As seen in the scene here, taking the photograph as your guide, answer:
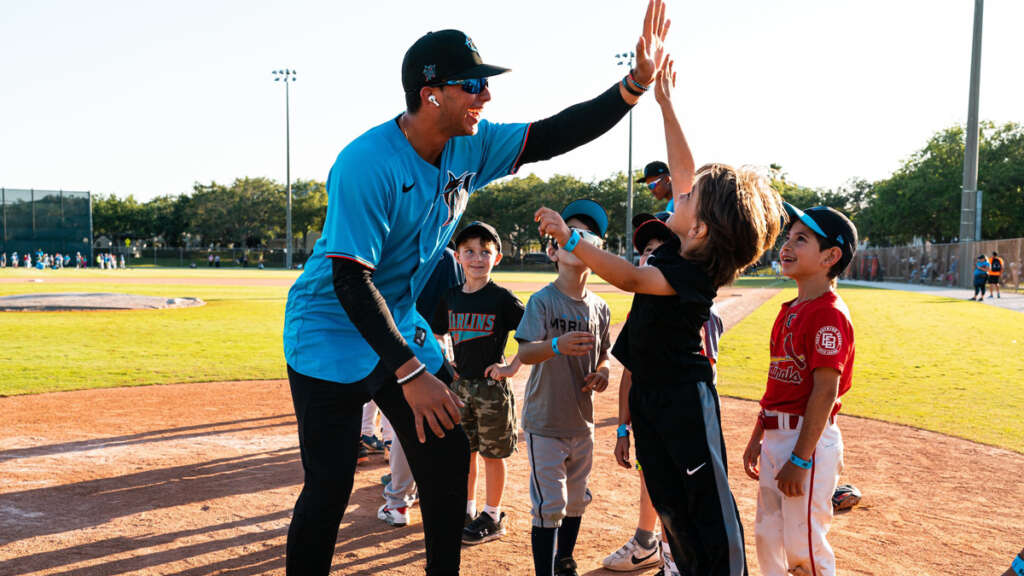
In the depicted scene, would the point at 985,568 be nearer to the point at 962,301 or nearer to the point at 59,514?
the point at 59,514

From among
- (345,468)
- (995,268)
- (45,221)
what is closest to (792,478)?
(345,468)

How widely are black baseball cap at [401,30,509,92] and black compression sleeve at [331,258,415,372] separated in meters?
0.72

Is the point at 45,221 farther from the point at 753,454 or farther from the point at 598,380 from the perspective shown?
the point at 753,454

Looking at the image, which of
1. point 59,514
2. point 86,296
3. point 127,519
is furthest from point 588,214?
point 86,296

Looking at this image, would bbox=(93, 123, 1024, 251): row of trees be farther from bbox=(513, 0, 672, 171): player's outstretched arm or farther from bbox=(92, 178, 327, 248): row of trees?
bbox=(513, 0, 672, 171): player's outstretched arm

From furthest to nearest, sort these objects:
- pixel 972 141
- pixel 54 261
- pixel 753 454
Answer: pixel 54 261 → pixel 972 141 → pixel 753 454

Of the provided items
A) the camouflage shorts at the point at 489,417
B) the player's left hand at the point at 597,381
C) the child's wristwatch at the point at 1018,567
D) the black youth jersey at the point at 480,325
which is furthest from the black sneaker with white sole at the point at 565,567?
the child's wristwatch at the point at 1018,567

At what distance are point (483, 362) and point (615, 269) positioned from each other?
1.96 m

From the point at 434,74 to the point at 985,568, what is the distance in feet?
11.8

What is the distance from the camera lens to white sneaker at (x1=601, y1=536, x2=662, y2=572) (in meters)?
3.54

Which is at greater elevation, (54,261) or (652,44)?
(652,44)

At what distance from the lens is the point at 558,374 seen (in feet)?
11.6

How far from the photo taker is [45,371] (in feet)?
29.8

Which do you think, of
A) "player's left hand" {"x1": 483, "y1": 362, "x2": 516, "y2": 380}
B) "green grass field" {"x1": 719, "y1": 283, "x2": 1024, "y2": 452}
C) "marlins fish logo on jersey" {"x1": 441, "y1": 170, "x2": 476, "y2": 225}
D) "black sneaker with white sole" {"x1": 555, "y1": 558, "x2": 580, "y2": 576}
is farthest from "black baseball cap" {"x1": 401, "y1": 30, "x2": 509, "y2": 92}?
"green grass field" {"x1": 719, "y1": 283, "x2": 1024, "y2": 452}
